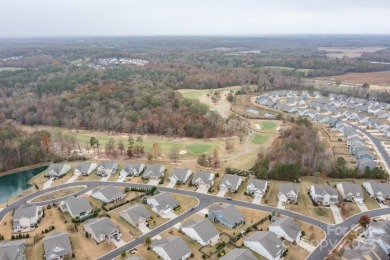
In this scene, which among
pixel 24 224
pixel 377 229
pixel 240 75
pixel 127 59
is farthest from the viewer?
pixel 127 59

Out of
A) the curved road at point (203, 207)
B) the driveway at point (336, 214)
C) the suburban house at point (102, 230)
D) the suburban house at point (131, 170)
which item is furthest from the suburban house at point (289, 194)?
the suburban house at point (131, 170)

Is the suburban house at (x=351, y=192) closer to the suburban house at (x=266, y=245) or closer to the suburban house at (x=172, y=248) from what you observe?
the suburban house at (x=266, y=245)

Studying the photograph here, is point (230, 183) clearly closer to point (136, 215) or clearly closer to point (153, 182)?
point (153, 182)

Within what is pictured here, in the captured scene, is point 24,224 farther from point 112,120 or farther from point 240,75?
point 240,75

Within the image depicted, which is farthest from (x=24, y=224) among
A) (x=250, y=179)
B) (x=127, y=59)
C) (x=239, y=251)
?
(x=127, y=59)

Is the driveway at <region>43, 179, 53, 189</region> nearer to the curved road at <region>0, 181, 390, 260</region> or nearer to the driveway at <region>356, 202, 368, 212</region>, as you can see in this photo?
the curved road at <region>0, 181, 390, 260</region>

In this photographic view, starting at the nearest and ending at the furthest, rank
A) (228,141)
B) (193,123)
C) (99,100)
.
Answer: (228,141) → (193,123) → (99,100)
